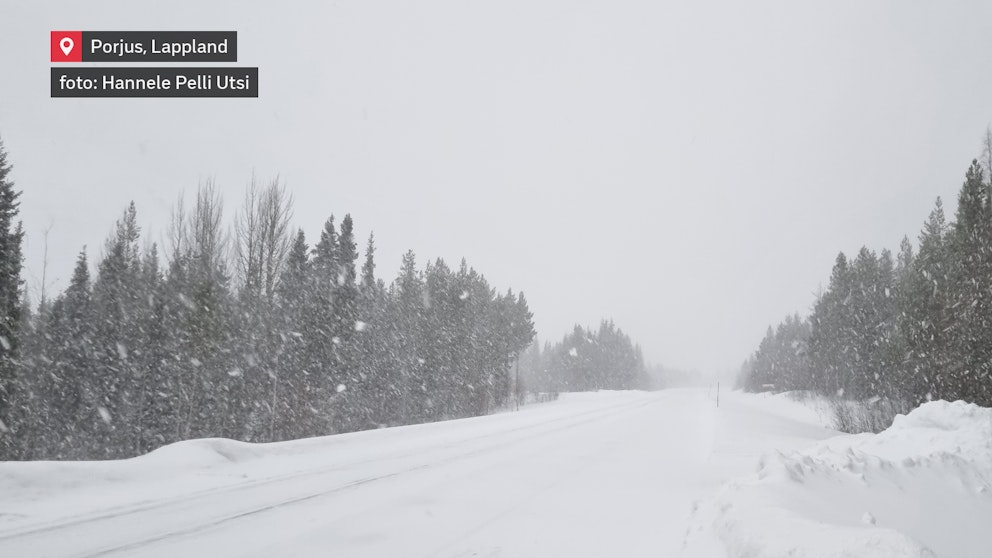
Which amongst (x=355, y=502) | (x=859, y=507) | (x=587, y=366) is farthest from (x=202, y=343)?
(x=587, y=366)

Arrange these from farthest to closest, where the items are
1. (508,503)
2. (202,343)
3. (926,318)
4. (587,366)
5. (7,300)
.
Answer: (587,366), (202,343), (926,318), (7,300), (508,503)

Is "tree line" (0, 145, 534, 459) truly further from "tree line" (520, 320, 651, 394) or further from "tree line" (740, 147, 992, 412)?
"tree line" (520, 320, 651, 394)

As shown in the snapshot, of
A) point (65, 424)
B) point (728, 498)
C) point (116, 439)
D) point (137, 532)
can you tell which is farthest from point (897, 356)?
point (65, 424)

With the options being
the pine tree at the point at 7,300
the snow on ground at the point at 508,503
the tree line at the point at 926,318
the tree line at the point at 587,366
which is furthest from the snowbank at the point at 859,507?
the tree line at the point at 587,366

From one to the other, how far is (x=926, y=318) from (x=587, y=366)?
223 feet

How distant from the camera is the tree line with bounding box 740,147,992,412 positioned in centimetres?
1791

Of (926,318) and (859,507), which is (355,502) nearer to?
(859,507)

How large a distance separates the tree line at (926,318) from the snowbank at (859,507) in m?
13.0

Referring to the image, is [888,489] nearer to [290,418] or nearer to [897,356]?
[897,356]

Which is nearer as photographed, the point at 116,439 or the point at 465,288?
the point at 116,439

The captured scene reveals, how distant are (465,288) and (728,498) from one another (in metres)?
41.5

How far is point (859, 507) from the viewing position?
5.32 meters

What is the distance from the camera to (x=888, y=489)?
19.9 feet

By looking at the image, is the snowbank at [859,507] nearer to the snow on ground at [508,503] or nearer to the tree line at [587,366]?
the snow on ground at [508,503]
